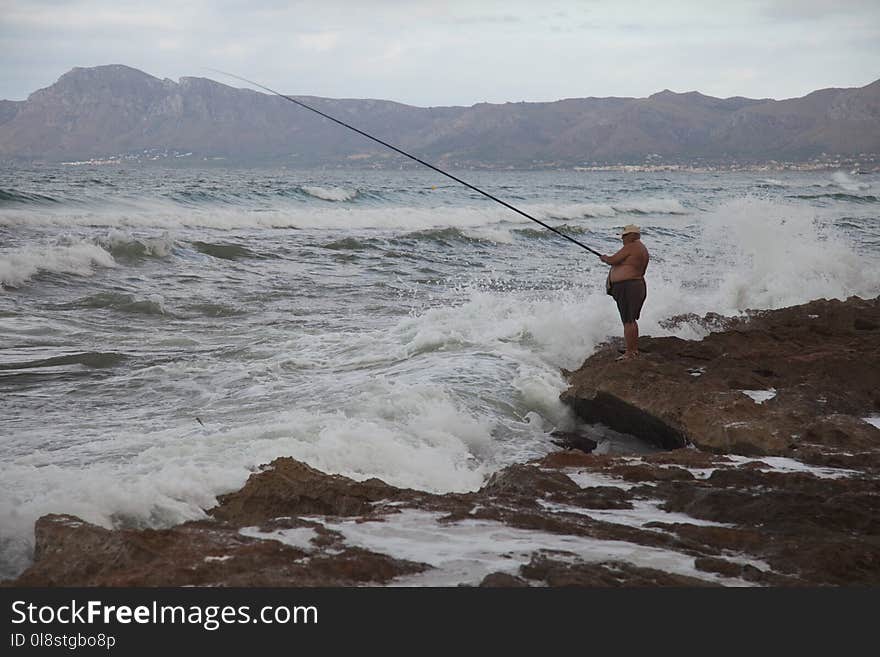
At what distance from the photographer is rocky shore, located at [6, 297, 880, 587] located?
317 cm

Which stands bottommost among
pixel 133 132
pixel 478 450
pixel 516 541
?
pixel 478 450

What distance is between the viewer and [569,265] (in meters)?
18.5

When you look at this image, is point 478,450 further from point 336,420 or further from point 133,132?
point 133,132

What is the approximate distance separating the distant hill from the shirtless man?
317 ft

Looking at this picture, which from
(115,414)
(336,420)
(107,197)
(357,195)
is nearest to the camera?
(336,420)

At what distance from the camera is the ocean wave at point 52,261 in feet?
43.2

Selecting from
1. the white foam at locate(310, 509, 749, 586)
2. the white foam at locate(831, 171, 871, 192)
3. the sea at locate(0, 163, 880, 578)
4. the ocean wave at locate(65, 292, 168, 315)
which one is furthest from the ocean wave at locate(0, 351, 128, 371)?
the white foam at locate(831, 171, 871, 192)

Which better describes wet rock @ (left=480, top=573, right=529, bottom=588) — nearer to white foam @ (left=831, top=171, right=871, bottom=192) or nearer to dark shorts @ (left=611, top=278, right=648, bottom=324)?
dark shorts @ (left=611, top=278, right=648, bottom=324)

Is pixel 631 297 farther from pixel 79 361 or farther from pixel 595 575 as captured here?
pixel 79 361

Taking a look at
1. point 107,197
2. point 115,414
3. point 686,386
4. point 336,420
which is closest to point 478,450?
point 336,420

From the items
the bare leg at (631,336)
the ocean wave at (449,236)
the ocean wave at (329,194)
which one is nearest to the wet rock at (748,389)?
the bare leg at (631,336)

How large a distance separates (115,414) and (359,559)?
4.24 meters

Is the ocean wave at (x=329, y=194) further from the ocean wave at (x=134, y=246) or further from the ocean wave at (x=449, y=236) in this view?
the ocean wave at (x=134, y=246)

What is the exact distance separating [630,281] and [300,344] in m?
3.74
